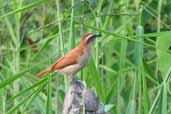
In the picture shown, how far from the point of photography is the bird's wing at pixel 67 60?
298 centimetres

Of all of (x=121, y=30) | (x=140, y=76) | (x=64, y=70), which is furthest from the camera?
(x=121, y=30)

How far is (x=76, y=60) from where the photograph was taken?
3070mm

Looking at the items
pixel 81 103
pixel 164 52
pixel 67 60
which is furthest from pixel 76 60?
pixel 81 103

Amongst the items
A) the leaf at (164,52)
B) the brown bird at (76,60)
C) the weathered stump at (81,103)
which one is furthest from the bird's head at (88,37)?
the weathered stump at (81,103)

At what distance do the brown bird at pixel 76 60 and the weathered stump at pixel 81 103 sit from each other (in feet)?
2.59

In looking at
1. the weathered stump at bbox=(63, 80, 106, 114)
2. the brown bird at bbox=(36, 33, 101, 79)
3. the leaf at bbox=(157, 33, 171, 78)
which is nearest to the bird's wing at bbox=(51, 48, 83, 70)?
the brown bird at bbox=(36, 33, 101, 79)

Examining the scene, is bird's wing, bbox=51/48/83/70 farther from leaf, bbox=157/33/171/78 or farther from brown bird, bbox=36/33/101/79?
leaf, bbox=157/33/171/78

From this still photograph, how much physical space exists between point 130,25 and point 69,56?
132cm

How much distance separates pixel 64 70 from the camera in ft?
10.3

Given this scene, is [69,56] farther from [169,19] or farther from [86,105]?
[169,19]

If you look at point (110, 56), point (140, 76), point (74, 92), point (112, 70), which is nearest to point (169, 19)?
point (110, 56)

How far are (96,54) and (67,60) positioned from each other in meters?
0.15

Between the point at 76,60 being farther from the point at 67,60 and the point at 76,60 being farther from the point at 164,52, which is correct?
the point at 164,52

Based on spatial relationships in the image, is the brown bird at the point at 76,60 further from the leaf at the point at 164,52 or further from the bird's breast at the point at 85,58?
the leaf at the point at 164,52
